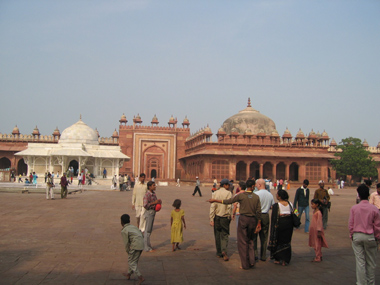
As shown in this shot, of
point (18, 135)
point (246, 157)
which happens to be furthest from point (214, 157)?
point (18, 135)

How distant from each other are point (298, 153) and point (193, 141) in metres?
12.1

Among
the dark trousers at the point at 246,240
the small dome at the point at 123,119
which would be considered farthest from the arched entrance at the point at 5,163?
the dark trousers at the point at 246,240

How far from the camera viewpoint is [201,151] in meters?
37.1

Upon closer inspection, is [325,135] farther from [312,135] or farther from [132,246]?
[132,246]

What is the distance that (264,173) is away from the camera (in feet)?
133

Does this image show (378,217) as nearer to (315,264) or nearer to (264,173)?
(315,264)

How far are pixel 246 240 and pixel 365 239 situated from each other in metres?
1.71

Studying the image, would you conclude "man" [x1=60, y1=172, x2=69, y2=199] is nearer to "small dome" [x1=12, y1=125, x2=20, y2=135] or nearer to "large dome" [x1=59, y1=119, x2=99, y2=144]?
"large dome" [x1=59, y1=119, x2=99, y2=144]

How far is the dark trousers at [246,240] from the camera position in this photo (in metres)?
5.61

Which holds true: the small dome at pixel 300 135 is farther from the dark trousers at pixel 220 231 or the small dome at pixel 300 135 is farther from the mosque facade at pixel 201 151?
the dark trousers at pixel 220 231

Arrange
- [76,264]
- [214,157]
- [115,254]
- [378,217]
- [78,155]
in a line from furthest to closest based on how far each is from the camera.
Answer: [214,157] < [78,155] < [115,254] < [76,264] < [378,217]

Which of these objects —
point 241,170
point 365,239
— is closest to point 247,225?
point 365,239

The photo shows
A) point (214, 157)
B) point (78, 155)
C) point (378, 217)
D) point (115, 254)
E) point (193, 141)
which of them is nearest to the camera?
point (378, 217)

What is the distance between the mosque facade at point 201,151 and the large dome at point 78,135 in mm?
105
